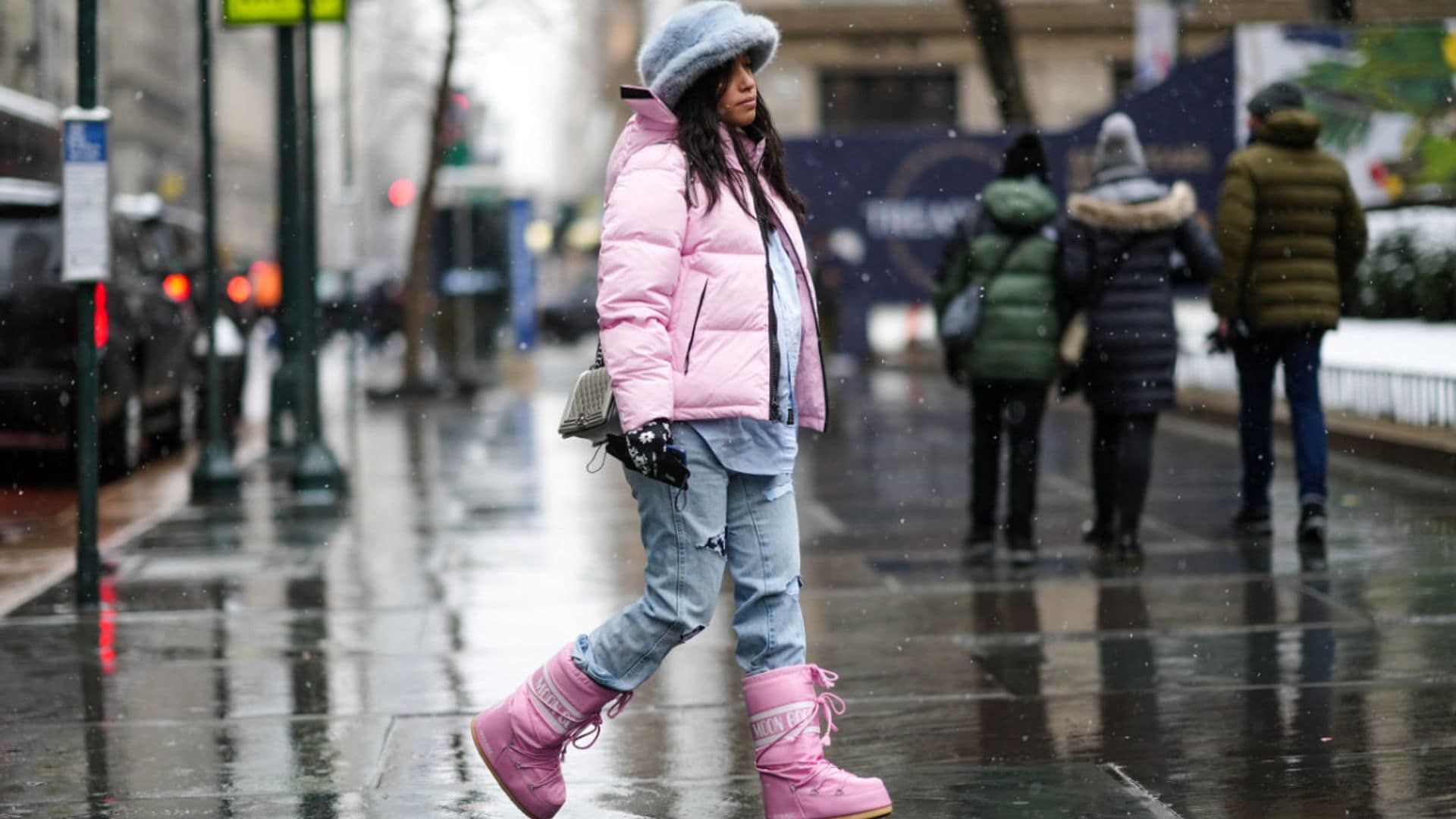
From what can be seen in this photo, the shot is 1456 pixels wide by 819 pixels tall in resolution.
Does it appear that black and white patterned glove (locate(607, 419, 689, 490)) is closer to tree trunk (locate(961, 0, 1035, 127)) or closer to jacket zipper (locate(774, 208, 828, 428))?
jacket zipper (locate(774, 208, 828, 428))

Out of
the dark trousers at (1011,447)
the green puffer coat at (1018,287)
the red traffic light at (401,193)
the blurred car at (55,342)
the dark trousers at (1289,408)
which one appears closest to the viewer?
the green puffer coat at (1018,287)

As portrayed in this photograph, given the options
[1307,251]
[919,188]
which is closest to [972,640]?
[1307,251]

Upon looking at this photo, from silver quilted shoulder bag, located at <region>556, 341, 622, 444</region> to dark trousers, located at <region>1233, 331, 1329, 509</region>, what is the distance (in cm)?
511

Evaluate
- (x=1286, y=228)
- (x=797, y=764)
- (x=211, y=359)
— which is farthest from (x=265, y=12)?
(x=797, y=764)

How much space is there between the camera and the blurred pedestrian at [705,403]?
4301 mm

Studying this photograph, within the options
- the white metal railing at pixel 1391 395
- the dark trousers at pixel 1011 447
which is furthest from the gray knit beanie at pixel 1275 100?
the white metal railing at pixel 1391 395

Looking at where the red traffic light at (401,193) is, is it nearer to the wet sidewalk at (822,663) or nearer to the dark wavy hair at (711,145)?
the wet sidewalk at (822,663)

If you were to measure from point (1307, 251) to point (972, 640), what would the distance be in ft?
9.42

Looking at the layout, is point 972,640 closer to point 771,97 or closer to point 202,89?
point 202,89

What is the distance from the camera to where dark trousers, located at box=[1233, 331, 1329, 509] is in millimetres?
8906

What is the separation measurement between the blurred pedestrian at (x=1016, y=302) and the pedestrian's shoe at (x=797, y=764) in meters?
4.19

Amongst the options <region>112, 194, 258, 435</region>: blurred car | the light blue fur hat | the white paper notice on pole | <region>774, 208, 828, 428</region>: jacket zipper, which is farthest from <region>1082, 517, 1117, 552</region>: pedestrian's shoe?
<region>112, 194, 258, 435</region>: blurred car

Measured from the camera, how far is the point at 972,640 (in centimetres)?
695

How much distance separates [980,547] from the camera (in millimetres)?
9047
